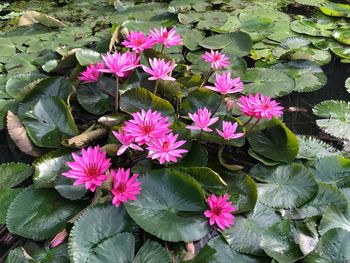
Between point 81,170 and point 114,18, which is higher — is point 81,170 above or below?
above

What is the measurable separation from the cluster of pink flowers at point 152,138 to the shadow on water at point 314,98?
3.15 ft

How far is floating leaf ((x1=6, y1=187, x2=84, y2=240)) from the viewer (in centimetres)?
163

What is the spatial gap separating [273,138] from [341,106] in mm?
627

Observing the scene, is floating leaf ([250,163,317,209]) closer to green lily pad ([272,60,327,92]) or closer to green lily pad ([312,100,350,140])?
green lily pad ([312,100,350,140])

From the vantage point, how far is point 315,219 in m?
1.63

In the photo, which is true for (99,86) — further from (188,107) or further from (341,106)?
(341,106)

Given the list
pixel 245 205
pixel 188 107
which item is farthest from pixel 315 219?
pixel 188 107

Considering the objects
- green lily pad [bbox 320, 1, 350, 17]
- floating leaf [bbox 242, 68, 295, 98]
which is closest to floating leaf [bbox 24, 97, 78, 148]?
floating leaf [bbox 242, 68, 295, 98]

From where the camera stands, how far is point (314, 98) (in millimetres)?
2506

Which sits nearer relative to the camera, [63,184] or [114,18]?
Answer: [63,184]

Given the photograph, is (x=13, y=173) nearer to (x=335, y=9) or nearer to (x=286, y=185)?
(x=286, y=185)

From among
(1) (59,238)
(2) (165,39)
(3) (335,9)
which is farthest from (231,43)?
(1) (59,238)

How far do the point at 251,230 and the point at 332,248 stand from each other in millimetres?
290

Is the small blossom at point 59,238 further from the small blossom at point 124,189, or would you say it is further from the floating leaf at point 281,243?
the floating leaf at point 281,243
